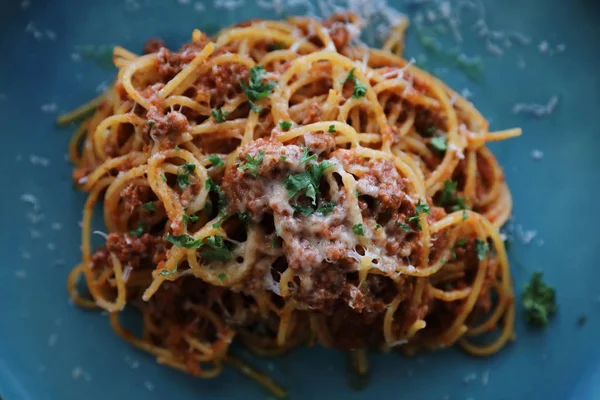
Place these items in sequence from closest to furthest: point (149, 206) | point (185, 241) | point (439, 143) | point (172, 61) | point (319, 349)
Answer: point (185, 241), point (149, 206), point (172, 61), point (439, 143), point (319, 349)

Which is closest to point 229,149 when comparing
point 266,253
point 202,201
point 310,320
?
point 202,201

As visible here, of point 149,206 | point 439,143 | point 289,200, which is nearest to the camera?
point 289,200

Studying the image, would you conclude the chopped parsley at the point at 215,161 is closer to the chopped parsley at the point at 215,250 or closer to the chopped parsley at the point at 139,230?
Result: the chopped parsley at the point at 215,250

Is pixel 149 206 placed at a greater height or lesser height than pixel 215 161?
lesser

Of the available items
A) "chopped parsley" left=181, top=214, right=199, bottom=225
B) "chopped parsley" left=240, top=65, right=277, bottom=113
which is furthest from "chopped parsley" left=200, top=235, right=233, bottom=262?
"chopped parsley" left=240, top=65, right=277, bottom=113

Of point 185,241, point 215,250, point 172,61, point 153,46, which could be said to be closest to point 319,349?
point 215,250

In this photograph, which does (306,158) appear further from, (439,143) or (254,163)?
(439,143)

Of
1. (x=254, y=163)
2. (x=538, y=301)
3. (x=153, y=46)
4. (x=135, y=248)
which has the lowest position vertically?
(x=538, y=301)

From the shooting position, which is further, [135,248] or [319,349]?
[319,349]

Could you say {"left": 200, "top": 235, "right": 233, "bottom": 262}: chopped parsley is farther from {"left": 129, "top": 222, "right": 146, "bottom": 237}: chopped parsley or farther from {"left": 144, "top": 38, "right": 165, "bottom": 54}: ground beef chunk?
{"left": 144, "top": 38, "right": 165, "bottom": 54}: ground beef chunk
